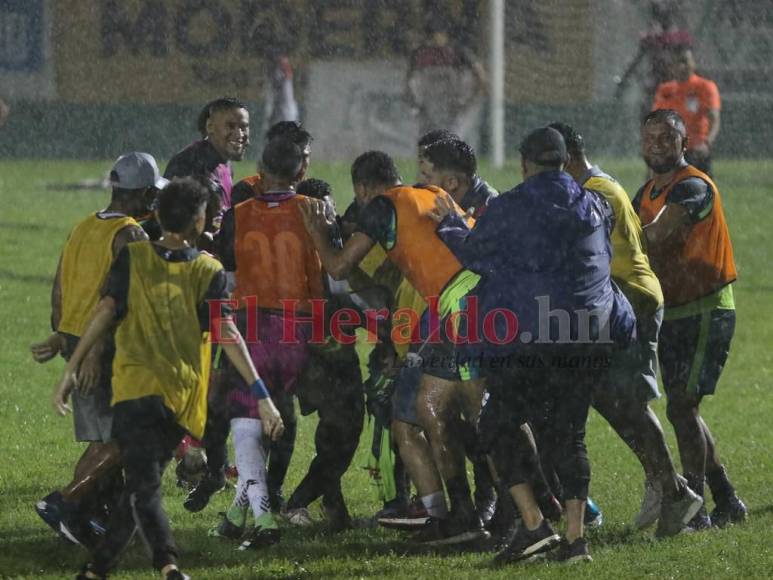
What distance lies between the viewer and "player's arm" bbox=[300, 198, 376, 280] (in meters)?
7.70

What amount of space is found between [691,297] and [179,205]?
118 inches

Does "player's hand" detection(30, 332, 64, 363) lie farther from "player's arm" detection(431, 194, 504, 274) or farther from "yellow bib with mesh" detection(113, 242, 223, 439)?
"player's arm" detection(431, 194, 504, 274)

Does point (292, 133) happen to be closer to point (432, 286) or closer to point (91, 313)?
point (432, 286)

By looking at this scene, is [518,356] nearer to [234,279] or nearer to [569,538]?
[569,538]

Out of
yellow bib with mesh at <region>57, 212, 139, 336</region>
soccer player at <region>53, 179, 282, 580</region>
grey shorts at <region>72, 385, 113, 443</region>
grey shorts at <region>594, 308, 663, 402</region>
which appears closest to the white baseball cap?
yellow bib with mesh at <region>57, 212, 139, 336</region>

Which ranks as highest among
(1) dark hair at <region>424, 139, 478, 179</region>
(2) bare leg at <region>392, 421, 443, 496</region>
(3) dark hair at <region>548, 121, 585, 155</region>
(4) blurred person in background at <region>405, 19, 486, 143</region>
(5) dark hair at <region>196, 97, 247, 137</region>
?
(4) blurred person in background at <region>405, 19, 486, 143</region>

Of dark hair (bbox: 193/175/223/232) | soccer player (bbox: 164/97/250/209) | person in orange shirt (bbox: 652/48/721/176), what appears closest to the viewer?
dark hair (bbox: 193/175/223/232)

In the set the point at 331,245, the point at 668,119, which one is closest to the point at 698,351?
the point at 668,119

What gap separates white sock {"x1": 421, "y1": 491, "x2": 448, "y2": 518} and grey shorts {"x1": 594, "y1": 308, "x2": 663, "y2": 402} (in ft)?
3.35

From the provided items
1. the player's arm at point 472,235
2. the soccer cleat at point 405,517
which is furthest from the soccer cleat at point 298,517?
the player's arm at point 472,235

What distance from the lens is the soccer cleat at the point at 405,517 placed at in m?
8.02

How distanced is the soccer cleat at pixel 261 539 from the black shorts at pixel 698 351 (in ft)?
7.51

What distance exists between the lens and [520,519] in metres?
7.34

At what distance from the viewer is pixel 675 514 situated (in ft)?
26.2
